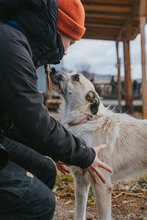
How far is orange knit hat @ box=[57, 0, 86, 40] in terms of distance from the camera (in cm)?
151

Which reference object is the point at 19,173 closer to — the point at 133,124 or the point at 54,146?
the point at 54,146

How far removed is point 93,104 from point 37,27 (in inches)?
54.2

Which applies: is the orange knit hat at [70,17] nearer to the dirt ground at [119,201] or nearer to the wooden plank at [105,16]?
the dirt ground at [119,201]

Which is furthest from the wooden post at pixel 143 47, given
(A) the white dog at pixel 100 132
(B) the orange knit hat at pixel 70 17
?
(B) the orange knit hat at pixel 70 17

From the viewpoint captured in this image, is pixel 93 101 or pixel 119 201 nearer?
pixel 93 101

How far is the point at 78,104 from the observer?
8.77ft

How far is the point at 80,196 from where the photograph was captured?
8.18 feet

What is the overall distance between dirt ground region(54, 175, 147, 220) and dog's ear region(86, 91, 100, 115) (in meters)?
1.21

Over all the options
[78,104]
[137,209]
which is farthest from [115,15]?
[137,209]

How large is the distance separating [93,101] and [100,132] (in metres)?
0.36

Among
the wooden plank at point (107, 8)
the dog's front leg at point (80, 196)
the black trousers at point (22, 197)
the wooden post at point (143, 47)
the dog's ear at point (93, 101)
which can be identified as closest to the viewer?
the black trousers at point (22, 197)

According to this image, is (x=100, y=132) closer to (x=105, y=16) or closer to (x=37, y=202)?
(x=37, y=202)

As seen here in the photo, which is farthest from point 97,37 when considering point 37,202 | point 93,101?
point 37,202

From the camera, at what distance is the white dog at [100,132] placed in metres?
2.44
